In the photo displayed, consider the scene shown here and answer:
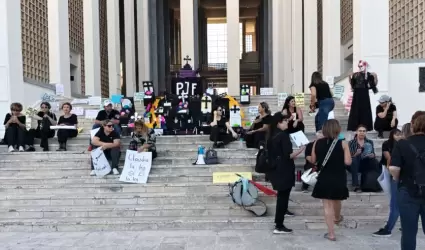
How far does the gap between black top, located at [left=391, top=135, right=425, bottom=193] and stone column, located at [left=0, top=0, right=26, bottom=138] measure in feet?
35.7

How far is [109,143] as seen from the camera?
26.7ft

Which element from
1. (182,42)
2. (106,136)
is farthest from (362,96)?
(182,42)

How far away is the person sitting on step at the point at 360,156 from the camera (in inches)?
296

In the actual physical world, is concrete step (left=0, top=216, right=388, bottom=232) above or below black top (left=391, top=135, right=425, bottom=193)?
below

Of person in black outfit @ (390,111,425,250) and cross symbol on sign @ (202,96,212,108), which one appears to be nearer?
person in black outfit @ (390,111,425,250)

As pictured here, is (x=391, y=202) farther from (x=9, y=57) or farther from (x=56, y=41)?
(x=56, y=41)

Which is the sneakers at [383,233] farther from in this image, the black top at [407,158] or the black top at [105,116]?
the black top at [105,116]

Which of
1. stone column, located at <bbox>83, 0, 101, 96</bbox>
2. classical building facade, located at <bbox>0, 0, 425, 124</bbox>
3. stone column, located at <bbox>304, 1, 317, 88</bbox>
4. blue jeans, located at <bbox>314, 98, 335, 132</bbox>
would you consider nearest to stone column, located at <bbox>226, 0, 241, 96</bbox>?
classical building facade, located at <bbox>0, 0, 425, 124</bbox>

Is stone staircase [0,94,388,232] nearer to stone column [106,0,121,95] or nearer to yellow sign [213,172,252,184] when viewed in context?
yellow sign [213,172,252,184]

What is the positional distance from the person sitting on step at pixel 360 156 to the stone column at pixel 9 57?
369 inches

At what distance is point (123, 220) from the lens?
699cm

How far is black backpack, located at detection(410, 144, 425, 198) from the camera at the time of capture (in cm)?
402

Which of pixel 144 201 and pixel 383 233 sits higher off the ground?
pixel 144 201

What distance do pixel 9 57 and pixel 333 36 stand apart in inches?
463
